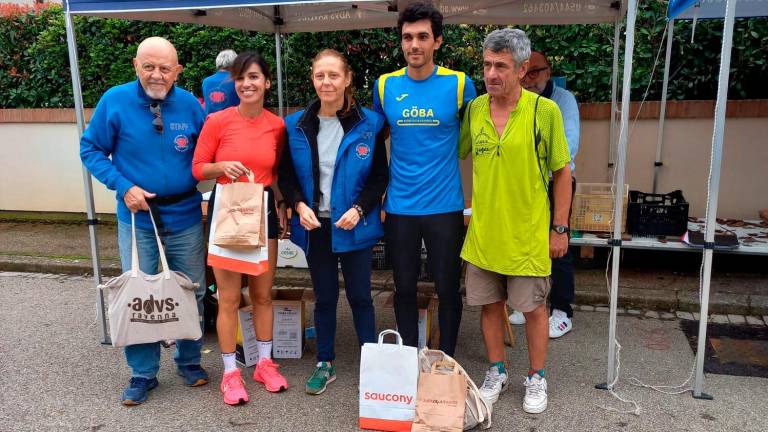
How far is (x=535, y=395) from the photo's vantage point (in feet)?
10.9

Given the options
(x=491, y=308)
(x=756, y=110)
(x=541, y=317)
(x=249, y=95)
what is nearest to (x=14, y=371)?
(x=249, y=95)

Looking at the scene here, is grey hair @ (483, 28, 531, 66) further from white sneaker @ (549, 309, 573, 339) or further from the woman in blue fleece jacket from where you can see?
white sneaker @ (549, 309, 573, 339)

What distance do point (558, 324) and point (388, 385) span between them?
180 centimetres

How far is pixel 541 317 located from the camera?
3287 mm

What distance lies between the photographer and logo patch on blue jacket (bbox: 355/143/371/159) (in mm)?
3260

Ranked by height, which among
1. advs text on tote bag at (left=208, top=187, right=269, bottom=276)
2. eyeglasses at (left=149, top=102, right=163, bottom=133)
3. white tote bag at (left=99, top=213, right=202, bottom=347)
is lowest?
white tote bag at (left=99, top=213, right=202, bottom=347)

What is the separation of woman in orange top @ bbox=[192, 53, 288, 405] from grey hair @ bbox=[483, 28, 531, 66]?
122 cm

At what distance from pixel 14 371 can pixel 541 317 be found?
3.28m

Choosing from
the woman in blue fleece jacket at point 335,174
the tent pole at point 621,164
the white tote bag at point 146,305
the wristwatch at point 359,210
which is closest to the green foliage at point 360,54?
the tent pole at point 621,164

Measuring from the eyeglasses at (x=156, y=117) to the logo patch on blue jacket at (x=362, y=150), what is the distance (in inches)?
41.7

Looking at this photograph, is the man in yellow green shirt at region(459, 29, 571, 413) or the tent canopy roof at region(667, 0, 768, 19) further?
the tent canopy roof at region(667, 0, 768, 19)

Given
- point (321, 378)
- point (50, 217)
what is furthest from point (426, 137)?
point (50, 217)

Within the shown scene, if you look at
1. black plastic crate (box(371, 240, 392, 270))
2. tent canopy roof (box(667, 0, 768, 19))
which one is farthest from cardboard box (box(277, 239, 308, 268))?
tent canopy roof (box(667, 0, 768, 19))

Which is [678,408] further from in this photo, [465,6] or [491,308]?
[465,6]
